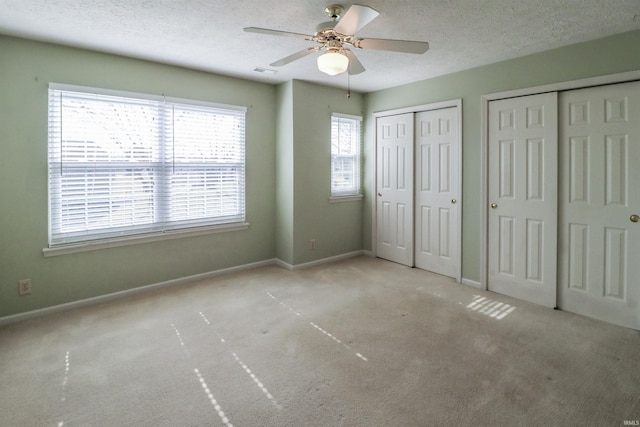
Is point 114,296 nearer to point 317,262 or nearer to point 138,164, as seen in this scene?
point 138,164

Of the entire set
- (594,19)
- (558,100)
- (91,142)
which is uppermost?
(594,19)

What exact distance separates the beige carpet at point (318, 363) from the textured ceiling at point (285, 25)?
8.03 feet

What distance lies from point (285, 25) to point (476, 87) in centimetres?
228

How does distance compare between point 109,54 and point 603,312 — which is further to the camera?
point 109,54

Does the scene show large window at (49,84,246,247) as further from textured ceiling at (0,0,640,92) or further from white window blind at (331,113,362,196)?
white window blind at (331,113,362,196)

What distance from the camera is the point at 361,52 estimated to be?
11.1 ft

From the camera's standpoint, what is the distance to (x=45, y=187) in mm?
3131

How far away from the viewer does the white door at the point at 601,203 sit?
289cm

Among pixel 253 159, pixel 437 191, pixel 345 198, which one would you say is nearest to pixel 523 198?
pixel 437 191

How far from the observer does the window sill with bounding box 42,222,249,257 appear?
3.23 metres

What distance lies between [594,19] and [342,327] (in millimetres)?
3072

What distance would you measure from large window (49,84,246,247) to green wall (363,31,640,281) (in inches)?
79.6

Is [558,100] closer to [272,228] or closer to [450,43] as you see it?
[450,43]

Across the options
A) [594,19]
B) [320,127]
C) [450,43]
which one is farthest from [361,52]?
[594,19]
